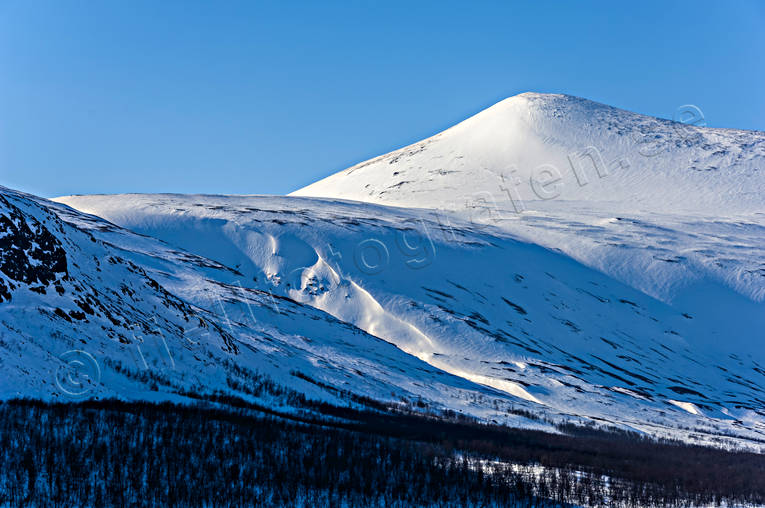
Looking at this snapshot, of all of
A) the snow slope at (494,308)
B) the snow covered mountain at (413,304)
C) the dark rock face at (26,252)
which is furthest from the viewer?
the snow slope at (494,308)

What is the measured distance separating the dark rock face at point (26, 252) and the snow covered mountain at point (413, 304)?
0.54 ft

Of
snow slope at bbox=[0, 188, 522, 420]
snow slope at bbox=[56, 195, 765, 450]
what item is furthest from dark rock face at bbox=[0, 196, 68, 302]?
snow slope at bbox=[56, 195, 765, 450]

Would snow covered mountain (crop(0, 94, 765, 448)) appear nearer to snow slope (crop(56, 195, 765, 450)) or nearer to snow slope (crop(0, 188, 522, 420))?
snow slope (crop(0, 188, 522, 420))

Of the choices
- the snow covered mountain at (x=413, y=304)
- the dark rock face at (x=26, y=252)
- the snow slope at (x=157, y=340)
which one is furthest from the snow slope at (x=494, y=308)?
the dark rock face at (x=26, y=252)

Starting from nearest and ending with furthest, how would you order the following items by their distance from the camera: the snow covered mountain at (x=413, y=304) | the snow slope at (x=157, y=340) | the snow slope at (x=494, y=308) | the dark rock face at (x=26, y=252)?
1. the snow slope at (x=157, y=340)
2. the dark rock face at (x=26, y=252)
3. the snow covered mountain at (x=413, y=304)
4. the snow slope at (x=494, y=308)

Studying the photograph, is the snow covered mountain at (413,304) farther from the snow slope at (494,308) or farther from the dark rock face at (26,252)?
the snow slope at (494,308)

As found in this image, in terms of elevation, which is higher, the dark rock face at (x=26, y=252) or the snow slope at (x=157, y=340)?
the dark rock face at (x=26, y=252)

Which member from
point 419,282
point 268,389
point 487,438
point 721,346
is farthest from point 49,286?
point 721,346

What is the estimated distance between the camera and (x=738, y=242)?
167875 millimetres

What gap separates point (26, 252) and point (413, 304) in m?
61.9

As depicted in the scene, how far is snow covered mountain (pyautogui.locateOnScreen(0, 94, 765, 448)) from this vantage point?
53906 millimetres

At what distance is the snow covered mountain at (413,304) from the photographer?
53.9 meters

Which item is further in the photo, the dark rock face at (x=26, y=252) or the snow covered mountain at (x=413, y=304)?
the snow covered mountain at (x=413, y=304)

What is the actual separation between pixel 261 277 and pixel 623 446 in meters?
65.4
